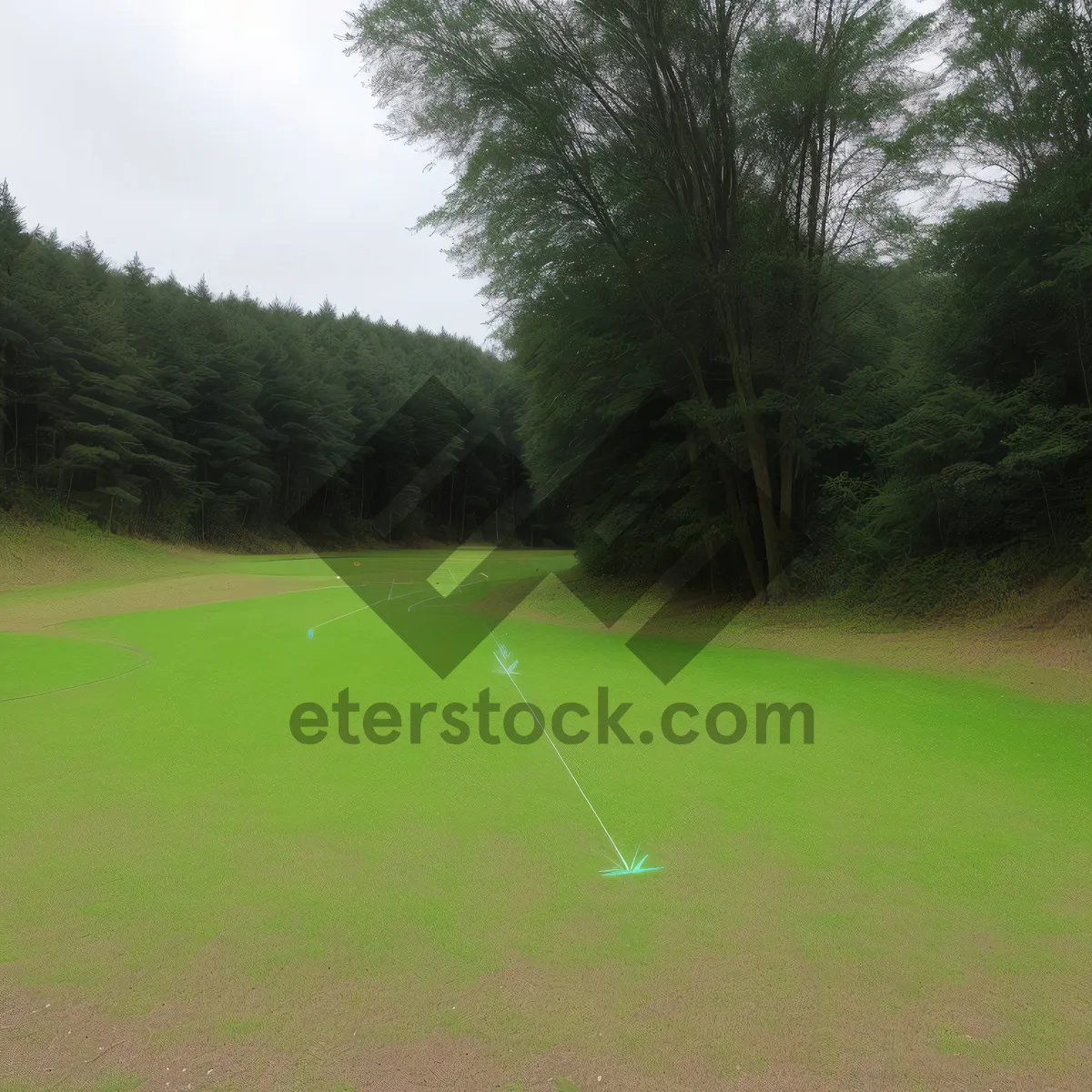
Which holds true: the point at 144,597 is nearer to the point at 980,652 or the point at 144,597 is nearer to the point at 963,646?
the point at 963,646

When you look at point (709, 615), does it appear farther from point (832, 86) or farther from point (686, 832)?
point (686, 832)

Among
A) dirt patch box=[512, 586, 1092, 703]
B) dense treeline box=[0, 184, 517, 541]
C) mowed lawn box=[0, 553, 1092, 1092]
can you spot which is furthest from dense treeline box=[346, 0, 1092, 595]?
dense treeline box=[0, 184, 517, 541]

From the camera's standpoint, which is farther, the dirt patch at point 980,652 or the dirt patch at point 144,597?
the dirt patch at point 144,597

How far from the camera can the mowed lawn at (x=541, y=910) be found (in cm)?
256

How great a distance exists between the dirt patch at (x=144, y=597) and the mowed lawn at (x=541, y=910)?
36.8 ft

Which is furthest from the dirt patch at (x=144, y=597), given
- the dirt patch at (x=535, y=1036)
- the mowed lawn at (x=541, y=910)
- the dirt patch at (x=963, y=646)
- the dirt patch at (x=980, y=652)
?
the dirt patch at (x=535, y=1036)

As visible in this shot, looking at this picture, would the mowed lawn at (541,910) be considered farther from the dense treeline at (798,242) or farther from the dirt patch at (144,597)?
the dirt patch at (144,597)

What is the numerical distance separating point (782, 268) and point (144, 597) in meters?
16.1

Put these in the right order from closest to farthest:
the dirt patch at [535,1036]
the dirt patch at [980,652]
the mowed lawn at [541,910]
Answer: the dirt patch at [535,1036] → the mowed lawn at [541,910] → the dirt patch at [980,652]

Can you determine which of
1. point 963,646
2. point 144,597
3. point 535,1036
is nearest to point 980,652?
point 963,646

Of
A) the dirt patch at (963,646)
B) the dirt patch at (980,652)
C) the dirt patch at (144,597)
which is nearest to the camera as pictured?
the dirt patch at (980,652)

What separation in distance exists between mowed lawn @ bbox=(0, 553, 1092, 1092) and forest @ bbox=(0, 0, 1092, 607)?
5786mm

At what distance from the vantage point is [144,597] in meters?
20.2

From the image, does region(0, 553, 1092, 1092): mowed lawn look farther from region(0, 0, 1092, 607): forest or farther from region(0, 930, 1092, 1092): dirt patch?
region(0, 0, 1092, 607): forest
